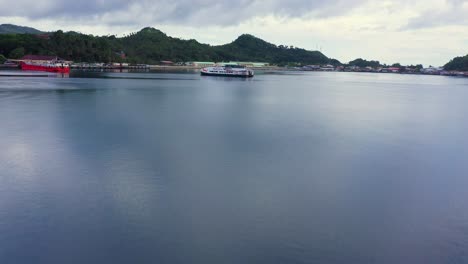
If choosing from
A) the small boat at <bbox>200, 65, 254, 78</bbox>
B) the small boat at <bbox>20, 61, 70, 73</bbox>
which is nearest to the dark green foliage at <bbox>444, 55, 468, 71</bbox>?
the small boat at <bbox>200, 65, 254, 78</bbox>

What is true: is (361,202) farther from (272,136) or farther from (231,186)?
(272,136)

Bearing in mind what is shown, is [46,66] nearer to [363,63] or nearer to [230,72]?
[230,72]

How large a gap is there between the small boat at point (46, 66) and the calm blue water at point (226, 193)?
129ft

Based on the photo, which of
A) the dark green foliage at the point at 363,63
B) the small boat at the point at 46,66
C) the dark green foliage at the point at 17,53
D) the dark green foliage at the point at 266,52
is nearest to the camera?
the small boat at the point at 46,66

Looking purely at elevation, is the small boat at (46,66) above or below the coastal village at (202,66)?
below

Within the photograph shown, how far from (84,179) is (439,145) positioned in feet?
35.6

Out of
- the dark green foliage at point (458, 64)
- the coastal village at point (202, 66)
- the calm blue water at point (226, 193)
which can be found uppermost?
the dark green foliage at point (458, 64)

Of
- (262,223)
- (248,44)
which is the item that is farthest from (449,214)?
(248,44)

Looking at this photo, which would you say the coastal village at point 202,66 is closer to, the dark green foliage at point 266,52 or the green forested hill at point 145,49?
the green forested hill at point 145,49

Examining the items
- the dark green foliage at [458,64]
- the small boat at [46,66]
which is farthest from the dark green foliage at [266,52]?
the small boat at [46,66]

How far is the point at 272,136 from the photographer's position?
13.6 meters

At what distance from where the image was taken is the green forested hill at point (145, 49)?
2466 inches

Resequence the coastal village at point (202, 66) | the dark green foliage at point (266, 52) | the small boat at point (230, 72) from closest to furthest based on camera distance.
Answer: the small boat at point (230, 72), the coastal village at point (202, 66), the dark green foliage at point (266, 52)

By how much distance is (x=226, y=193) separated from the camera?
25.7 feet
